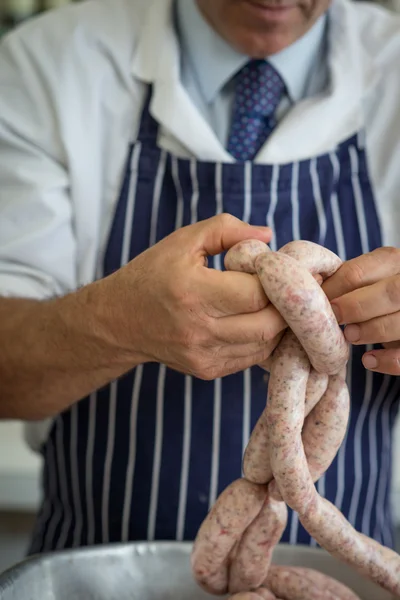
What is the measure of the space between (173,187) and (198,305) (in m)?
0.38

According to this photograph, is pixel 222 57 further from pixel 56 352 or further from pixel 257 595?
pixel 257 595

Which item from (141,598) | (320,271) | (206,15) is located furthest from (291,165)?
(141,598)

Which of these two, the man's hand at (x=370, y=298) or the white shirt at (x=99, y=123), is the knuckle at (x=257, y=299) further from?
the white shirt at (x=99, y=123)

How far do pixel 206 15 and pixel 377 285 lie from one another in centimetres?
50

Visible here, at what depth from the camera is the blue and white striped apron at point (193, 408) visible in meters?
0.96

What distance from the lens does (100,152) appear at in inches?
40.3

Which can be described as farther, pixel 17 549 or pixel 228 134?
pixel 17 549

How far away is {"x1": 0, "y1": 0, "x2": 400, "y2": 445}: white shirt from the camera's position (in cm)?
98

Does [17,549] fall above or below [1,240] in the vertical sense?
below

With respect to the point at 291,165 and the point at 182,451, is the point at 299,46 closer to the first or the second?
the point at 291,165

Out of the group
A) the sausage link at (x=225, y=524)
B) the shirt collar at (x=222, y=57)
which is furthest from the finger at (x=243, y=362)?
the shirt collar at (x=222, y=57)

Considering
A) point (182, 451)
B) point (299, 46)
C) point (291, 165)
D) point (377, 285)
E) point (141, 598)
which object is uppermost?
point (299, 46)

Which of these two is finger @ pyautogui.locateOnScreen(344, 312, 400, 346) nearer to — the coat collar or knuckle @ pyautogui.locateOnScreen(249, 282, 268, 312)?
knuckle @ pyautogui.locateOnScreen(249, 282, 268, 312)

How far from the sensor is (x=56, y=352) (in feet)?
2.75
